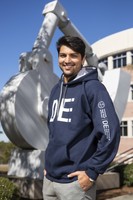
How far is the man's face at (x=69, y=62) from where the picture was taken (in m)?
2.33

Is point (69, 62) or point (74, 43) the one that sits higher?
point (74, 43)

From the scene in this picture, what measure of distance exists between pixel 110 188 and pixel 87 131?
7.38 m

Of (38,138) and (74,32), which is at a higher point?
(74,32)

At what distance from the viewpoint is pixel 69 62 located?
7.62ft

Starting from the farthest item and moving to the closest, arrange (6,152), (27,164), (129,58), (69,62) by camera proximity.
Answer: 1. (129,58)
2. (6,152)
3. (27,164)
4. (69,62)

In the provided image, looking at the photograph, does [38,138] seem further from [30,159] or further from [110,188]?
[110,188]

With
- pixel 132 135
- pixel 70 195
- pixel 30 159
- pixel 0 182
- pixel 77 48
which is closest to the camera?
pixel 70 195

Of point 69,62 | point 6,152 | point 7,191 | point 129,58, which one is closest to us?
point 69,62

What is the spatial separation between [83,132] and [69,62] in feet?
1.73

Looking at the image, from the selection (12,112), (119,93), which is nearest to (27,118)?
(12,112)

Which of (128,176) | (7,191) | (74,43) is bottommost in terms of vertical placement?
(128,176)

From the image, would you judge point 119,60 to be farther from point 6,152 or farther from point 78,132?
point 78,132

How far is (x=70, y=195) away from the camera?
2121 mm

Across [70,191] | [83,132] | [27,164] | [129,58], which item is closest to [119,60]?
[129,58]
